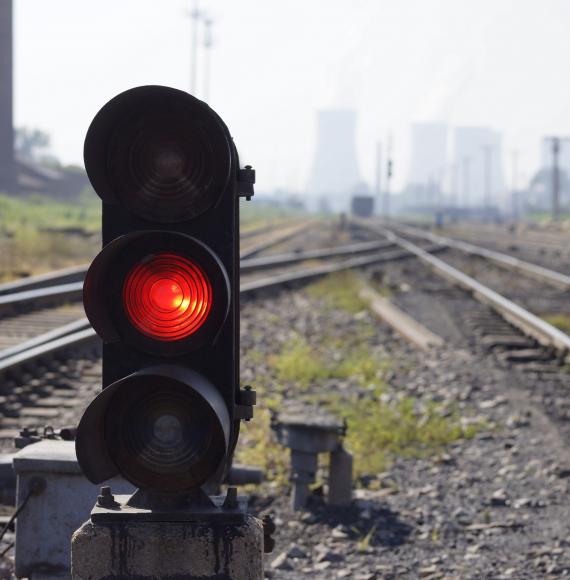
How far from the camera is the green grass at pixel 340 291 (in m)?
13.3

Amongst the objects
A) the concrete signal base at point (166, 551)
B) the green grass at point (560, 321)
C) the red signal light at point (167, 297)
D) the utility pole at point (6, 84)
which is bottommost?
the green grass at point (560, 321)

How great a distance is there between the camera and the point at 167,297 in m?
2.11

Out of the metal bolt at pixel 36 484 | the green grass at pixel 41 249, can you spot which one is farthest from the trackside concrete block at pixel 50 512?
the green grass at pixel 41 249

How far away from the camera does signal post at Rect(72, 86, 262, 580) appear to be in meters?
2.10

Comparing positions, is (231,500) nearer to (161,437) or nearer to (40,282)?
(161,437)

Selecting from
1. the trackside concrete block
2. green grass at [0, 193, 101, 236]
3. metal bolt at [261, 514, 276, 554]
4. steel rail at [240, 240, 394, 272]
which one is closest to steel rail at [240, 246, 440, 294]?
steel rail at [240, 240, 394, 272]

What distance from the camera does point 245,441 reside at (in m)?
5.80

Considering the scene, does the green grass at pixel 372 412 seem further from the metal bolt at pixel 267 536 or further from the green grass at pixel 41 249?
the green grass at pixel 41 249

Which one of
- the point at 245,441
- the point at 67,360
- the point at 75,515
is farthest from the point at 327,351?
the point at 75,515

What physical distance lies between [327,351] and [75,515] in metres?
6.56

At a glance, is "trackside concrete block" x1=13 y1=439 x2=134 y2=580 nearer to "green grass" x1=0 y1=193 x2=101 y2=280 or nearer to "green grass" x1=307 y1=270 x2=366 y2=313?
"green grass" x1=307 y1=270 x2=366 y2=313

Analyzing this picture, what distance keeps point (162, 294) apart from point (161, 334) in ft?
0.28

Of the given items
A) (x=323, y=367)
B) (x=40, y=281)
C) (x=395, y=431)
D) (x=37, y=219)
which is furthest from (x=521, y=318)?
(x=37, y=219)

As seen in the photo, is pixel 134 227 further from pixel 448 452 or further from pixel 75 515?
pixel 448 452
